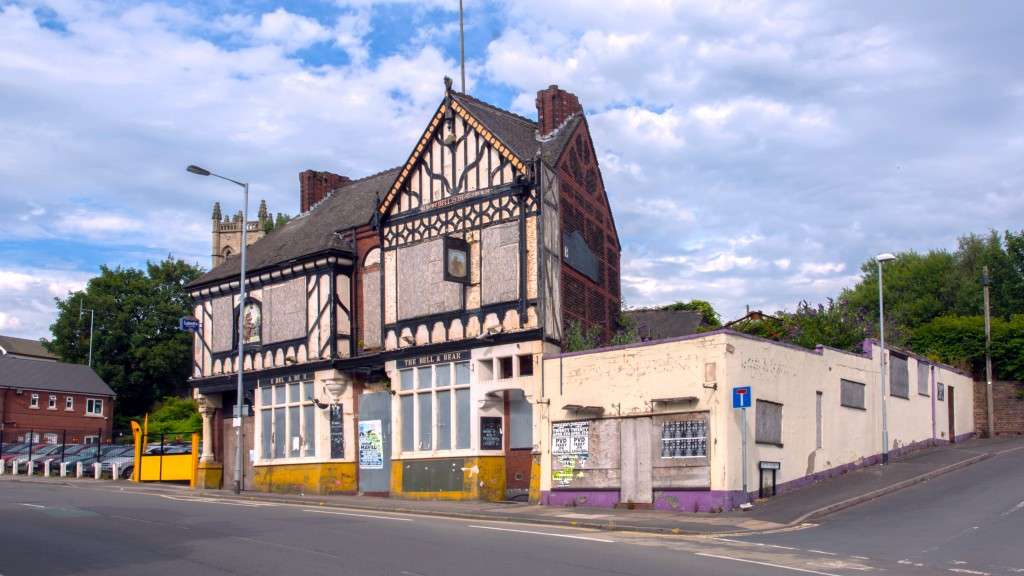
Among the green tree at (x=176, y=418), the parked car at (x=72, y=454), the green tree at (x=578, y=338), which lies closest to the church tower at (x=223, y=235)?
the green tree at (x=176, y=418)

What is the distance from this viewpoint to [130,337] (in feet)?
263

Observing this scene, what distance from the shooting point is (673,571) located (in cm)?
1366

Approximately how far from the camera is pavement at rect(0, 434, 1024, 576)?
14.3 meters

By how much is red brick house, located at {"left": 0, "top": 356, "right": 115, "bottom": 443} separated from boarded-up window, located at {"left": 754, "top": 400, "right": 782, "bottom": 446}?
168 feet

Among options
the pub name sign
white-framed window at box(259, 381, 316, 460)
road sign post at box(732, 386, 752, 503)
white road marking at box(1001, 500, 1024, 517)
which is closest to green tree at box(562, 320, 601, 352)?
the pub name sign

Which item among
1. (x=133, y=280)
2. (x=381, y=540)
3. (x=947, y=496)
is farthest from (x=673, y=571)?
(x=133, y=280)

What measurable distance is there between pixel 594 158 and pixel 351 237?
876 cm

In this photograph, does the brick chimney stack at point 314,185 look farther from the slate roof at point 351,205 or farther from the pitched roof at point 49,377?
the pitched roof at point 49,377

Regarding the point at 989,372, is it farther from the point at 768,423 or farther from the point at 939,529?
the point at 939,529

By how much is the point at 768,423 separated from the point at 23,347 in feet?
310

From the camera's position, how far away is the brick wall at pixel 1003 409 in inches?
1563

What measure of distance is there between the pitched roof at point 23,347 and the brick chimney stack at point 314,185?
5933cm

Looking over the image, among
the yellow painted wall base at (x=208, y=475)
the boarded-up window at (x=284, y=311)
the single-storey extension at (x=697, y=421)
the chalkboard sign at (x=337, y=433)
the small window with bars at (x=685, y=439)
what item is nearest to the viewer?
the single-storey extension at (x=697, y=421)

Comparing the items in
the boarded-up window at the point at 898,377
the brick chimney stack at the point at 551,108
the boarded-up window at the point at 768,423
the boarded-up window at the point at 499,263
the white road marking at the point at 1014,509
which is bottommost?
the white road marking at the point at 1014,509
